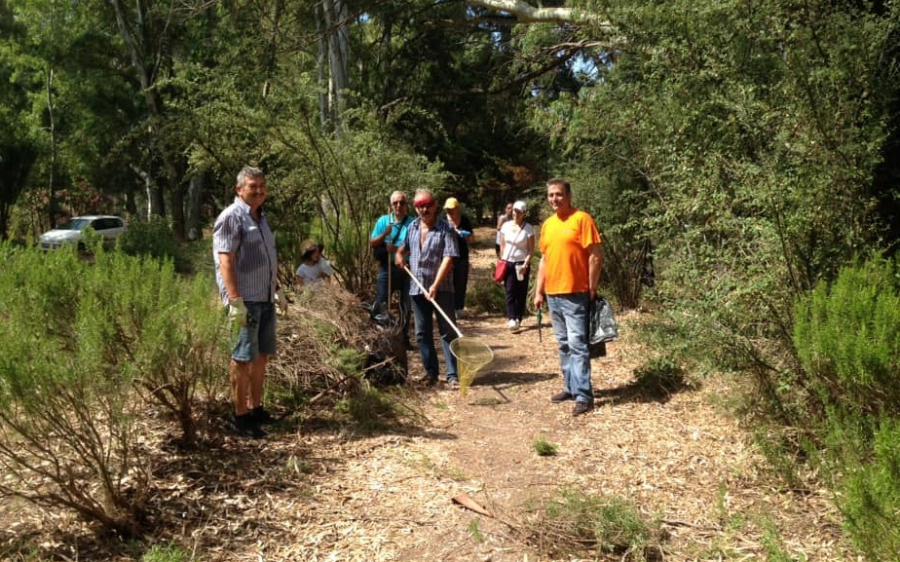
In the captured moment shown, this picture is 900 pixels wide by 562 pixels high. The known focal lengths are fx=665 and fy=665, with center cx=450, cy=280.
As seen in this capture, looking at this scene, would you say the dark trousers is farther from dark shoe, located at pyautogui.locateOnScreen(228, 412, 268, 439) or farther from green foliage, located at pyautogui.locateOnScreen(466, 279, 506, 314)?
dark shoe, located at pyautogui.locateOnScreen(228, 412, 268, 439)

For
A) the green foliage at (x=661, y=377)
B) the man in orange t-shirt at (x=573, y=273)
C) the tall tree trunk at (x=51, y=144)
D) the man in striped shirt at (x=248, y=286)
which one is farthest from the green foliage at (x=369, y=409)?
the tall tree trunk at (x=51, y=144)

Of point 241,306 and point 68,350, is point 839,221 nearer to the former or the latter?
point 241,306

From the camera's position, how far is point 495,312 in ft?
34.1

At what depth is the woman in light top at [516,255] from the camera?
843 centimetres

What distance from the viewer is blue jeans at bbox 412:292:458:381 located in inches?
232

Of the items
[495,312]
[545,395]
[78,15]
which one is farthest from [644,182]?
[78,15]

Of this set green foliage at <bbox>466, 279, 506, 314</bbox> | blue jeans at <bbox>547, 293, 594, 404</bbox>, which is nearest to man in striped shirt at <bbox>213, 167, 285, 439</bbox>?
blue jeans at <bbox>547, 293, 594, 404</bbox>

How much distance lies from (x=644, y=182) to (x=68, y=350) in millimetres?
7619

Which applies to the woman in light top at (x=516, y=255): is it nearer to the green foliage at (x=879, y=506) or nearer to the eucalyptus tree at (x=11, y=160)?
the green foliage at (x=879, y=506)

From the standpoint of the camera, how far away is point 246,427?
4387mm

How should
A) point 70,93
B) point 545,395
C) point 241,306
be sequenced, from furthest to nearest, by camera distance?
1. point 70,93
2. point 545,395
3. point 241,306

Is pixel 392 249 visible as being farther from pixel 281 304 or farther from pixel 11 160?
pixel 11 160

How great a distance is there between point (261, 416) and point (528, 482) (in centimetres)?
190

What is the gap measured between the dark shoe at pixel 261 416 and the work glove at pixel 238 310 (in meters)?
0.70
